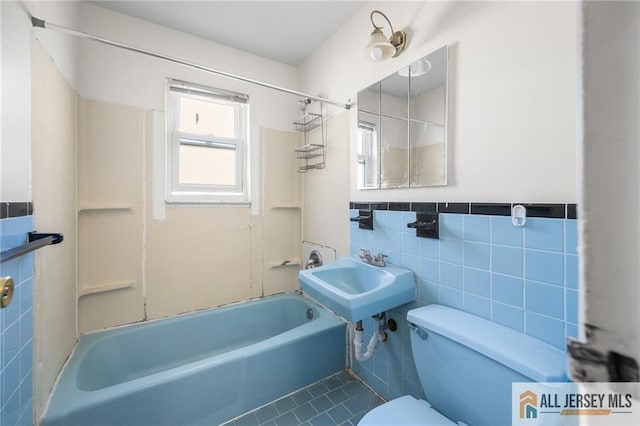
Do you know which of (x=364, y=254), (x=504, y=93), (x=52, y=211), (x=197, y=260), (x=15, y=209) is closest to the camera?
(x=15, y=209)

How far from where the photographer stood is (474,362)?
92 centimetres

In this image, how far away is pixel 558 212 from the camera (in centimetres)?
87

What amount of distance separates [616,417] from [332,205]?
1823 millimetres

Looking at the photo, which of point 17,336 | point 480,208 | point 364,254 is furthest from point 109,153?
point 480,208

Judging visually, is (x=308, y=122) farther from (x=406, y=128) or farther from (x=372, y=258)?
(x=372, y=258)

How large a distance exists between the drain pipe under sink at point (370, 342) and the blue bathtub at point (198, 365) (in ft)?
1.08

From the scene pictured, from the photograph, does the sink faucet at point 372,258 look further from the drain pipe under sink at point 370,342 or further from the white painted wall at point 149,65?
the white painted wall at point 149,65

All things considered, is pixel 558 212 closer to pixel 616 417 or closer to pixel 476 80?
pixel 476 80

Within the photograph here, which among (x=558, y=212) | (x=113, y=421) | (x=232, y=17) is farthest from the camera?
(x=232, y=17)

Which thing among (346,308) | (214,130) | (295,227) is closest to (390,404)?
(346,308)

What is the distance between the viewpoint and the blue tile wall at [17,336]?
0.83 metres

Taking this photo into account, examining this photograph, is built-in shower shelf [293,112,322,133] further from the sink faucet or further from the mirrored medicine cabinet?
the sink faucet

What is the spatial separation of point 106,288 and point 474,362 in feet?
7.15

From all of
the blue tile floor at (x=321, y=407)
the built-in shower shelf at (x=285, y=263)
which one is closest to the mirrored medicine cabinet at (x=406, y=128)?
the built-in shower shelf at (x=285, y=263)
